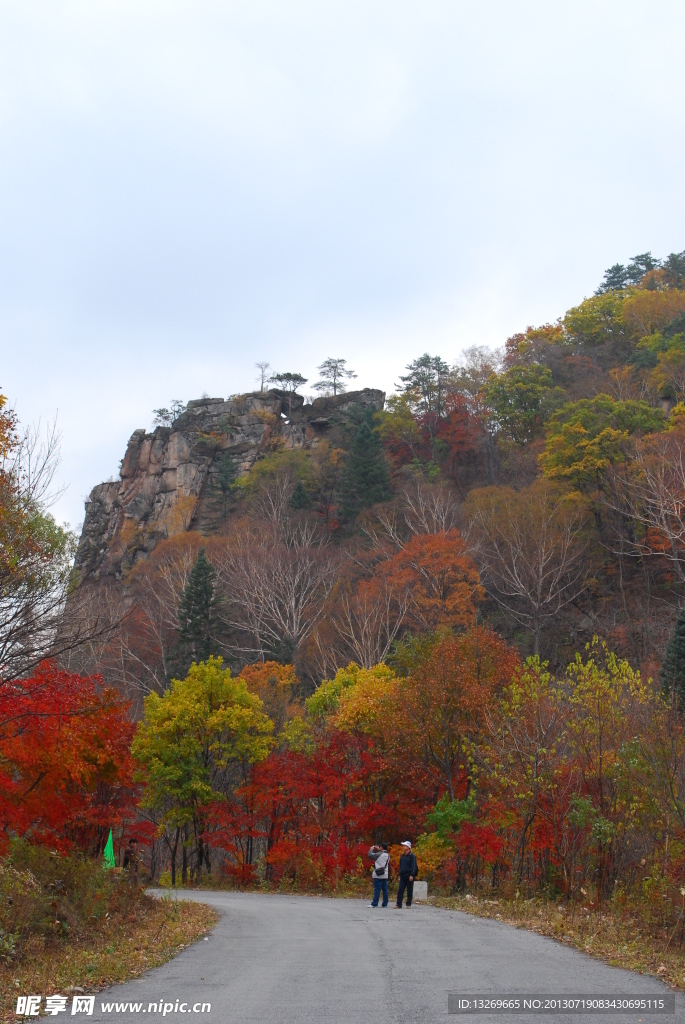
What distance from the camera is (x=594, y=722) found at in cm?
1755

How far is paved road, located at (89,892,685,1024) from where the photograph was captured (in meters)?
6.66

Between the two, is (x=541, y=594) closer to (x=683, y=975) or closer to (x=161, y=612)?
(x=161, y=612)

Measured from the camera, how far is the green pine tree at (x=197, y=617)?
48.3 m

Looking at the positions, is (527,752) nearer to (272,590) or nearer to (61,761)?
(61,761)

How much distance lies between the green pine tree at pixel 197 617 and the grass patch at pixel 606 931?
31.8 metres

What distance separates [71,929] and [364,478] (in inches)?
2089

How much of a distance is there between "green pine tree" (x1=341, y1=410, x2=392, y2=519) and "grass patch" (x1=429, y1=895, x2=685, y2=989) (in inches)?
1736

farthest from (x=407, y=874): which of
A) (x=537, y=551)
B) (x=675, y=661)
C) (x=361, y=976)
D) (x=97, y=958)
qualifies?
(x=537, y=551)

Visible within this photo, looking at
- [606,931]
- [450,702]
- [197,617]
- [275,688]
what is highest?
[197,617]

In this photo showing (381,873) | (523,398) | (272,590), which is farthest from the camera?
(523,398)

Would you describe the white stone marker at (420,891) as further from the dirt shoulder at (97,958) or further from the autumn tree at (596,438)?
the autumn tree at (596,438)

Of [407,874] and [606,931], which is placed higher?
[606,931]

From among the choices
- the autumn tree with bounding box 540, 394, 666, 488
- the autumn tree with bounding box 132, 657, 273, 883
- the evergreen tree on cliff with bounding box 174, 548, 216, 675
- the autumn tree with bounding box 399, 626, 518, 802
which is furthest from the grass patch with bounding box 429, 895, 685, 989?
the evergreen tree on cliff with bounding box 174, 548, 216, 675

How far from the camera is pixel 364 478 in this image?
206ft
